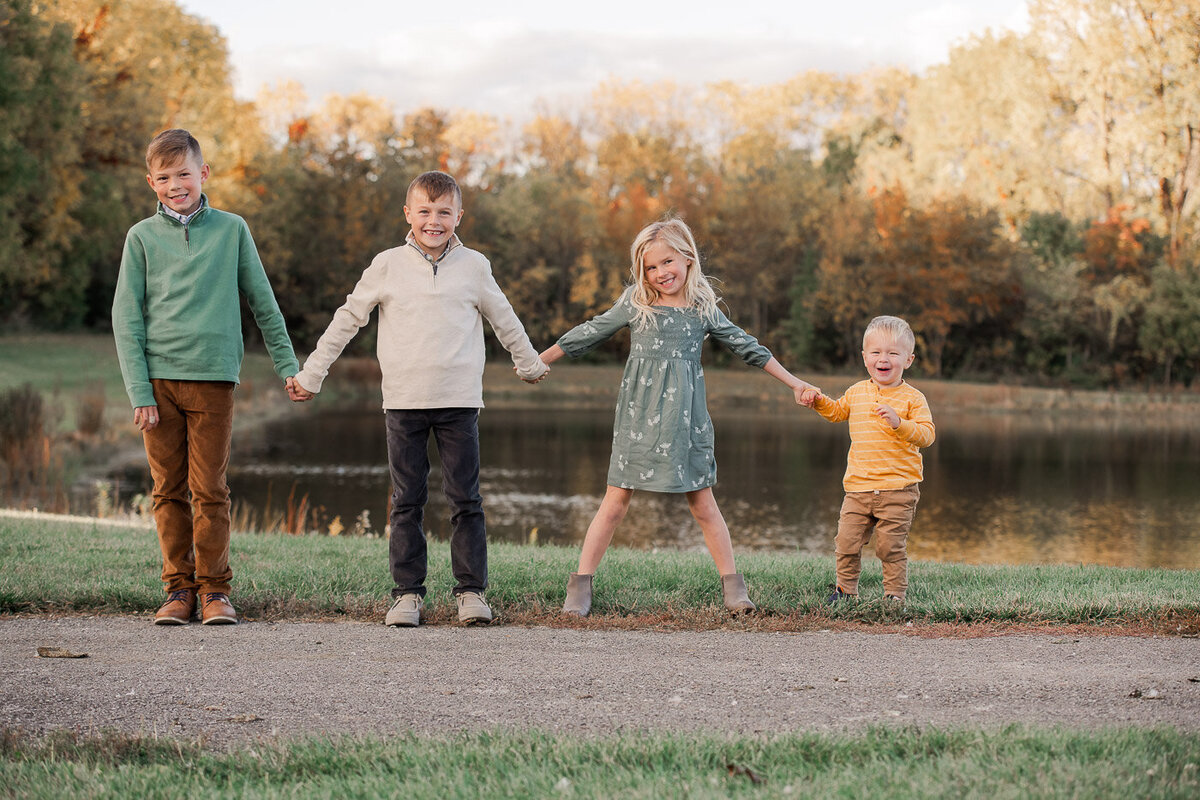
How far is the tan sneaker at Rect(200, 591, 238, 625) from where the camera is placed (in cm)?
534

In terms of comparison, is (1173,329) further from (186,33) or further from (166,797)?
(166,797)

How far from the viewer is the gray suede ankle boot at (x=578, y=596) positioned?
555 centimetres

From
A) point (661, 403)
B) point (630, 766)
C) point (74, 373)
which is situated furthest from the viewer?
point (74, 373)

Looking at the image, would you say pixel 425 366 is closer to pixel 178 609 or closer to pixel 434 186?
pixel 434 186

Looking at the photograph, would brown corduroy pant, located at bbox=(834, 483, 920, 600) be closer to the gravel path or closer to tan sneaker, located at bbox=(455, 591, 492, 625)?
the gravel path

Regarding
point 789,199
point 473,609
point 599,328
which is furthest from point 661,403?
point 789,199

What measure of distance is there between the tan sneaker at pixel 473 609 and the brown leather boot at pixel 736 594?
3.73 feet

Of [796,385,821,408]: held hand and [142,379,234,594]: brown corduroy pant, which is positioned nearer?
[142,379,234,594]: brown corduroy pant

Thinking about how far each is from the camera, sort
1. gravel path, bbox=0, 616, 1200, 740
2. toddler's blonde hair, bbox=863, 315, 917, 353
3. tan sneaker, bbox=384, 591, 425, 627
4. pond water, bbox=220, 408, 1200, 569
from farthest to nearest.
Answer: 1. pond water, bbox=220, 408, 1200, 569
2. toddler's blonde hair, bbox=863, 315, 917, 353
3. tan sneaker, bbox=384, 591, 425, 627
4. gravel path, bbox=0, 616, 1200, 740

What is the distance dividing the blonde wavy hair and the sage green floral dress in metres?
0.04

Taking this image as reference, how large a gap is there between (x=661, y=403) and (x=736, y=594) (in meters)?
0.98

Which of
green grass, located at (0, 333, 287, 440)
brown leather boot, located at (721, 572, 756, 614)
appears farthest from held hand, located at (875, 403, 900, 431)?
green grass, located at (0, 333, 287, 440)

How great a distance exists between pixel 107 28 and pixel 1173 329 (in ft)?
115

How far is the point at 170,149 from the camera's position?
549 centimetres
